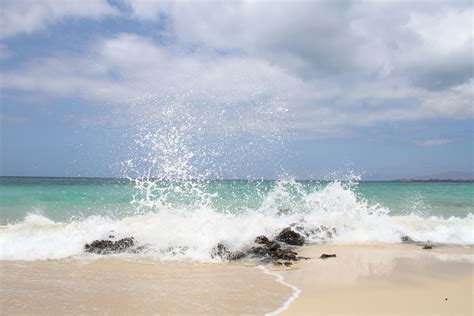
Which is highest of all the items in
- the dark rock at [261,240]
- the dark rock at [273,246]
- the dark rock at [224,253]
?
the dark rock at [261,240]

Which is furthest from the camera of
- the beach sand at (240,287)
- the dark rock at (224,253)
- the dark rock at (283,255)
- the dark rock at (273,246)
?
the dark rock at (273,246)

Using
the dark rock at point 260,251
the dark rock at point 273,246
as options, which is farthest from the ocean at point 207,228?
the dark rock at point 273,246

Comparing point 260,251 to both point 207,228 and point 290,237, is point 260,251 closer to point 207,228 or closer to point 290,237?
point 207,228

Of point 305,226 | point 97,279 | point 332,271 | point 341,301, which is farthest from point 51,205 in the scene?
point 341,301

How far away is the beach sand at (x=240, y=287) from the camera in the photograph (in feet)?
19.5

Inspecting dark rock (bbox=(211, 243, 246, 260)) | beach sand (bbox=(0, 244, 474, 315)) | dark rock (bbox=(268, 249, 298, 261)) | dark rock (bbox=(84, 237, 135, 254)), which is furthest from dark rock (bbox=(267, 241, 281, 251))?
dark rock (bbox=(84, 237, 135, 254))

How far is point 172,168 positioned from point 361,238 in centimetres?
579

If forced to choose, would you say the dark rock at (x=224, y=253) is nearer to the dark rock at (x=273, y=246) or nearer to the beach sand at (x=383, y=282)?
the dark rock at (x=273, y=246)

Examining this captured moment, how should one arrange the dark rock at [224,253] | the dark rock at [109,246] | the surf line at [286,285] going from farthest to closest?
the dark rock at [109,246], the dark rock at [224,253], the surf line at [286,285]

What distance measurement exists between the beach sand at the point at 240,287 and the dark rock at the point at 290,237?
179 cm

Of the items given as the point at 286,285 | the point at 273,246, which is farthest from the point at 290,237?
the point at 286,285

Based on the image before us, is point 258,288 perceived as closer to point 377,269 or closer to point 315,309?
point 315,309

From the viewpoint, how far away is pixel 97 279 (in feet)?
24.7

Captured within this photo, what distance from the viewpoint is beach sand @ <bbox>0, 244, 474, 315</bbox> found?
594cm
